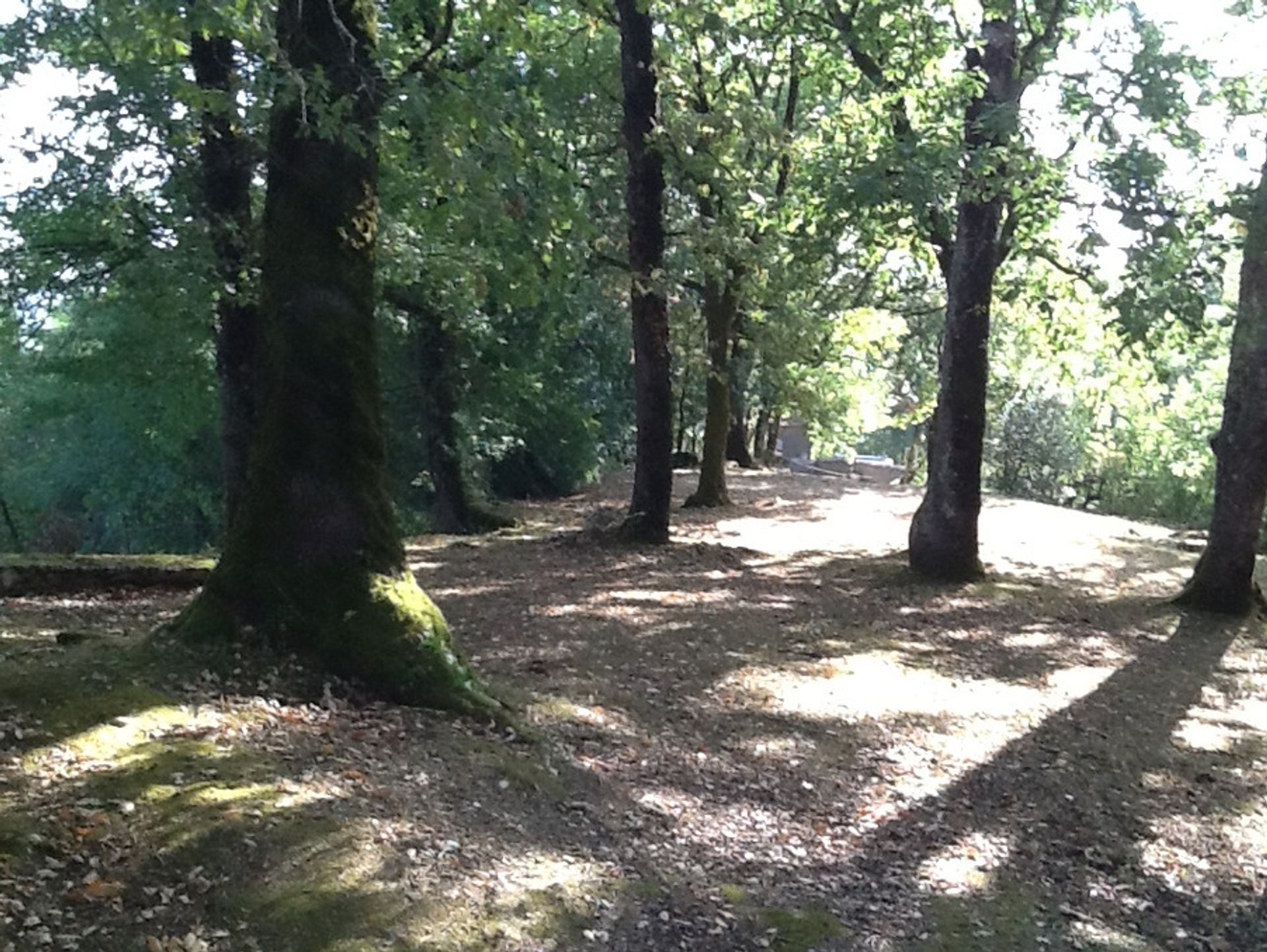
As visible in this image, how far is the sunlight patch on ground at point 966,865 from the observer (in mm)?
5328

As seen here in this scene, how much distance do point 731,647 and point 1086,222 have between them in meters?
5.20

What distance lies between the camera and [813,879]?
17.1 ft

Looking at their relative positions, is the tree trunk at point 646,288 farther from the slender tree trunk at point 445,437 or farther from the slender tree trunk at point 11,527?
the slender tree trunk at point 11,527

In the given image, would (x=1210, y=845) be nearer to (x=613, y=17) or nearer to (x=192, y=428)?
(x=613, y=17)

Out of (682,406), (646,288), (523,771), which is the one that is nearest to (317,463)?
(523,771)

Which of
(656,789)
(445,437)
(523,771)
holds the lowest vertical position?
(656,789)

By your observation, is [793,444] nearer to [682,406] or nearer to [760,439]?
[760,439]

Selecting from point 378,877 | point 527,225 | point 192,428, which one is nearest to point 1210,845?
point 378,877

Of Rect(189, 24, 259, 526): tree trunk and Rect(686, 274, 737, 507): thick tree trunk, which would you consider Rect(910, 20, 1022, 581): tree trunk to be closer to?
Rect(686, 274, 737, 507): thick tree trunk

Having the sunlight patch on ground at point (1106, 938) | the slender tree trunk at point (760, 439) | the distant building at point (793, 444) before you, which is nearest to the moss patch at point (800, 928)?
the sunlight patch on ground at point (1106, 938)

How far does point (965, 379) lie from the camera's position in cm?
1218

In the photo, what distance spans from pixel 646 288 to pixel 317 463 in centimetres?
735

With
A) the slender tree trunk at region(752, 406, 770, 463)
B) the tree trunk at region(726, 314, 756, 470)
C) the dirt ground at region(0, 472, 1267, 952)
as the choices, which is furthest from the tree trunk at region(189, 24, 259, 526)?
the slender tree trunk at region(752, 406, 770, 463)

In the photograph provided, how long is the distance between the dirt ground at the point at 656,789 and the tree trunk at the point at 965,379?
5.75ft
